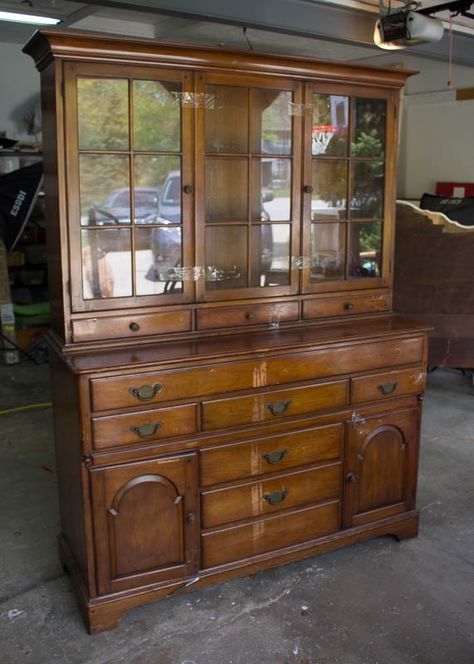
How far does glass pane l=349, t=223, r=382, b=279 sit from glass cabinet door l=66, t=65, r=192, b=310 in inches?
29.4

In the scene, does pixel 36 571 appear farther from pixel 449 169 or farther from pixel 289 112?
pixel 449 169

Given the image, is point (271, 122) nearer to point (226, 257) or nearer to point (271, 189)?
point (271, 189)

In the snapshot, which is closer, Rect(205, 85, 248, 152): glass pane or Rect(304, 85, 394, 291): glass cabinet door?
Rect(205, 85, 248, 152): glass pane

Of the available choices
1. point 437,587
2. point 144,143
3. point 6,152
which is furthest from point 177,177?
point 6,152

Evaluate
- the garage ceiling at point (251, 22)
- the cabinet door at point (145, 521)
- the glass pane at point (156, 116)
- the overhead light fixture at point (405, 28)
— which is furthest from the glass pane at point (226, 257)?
the overhead light fixture at point (405, 28)

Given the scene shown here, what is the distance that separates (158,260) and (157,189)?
25cm

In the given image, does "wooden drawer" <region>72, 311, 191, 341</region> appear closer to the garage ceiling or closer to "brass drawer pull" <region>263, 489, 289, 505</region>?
"brass drawer pull" <region>263, 489, 289, 505</region>

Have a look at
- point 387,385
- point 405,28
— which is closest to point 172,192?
point 387,385

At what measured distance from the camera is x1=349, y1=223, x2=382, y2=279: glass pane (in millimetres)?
2768

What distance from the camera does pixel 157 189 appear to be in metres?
2.35

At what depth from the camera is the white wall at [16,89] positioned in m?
6.50

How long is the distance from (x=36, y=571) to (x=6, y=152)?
14.7 ft

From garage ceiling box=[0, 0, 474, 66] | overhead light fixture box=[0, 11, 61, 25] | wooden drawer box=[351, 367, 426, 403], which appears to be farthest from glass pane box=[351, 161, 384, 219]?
overhead light fixture box=[0, 11, 61, 25]

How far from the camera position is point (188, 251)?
241 cm
